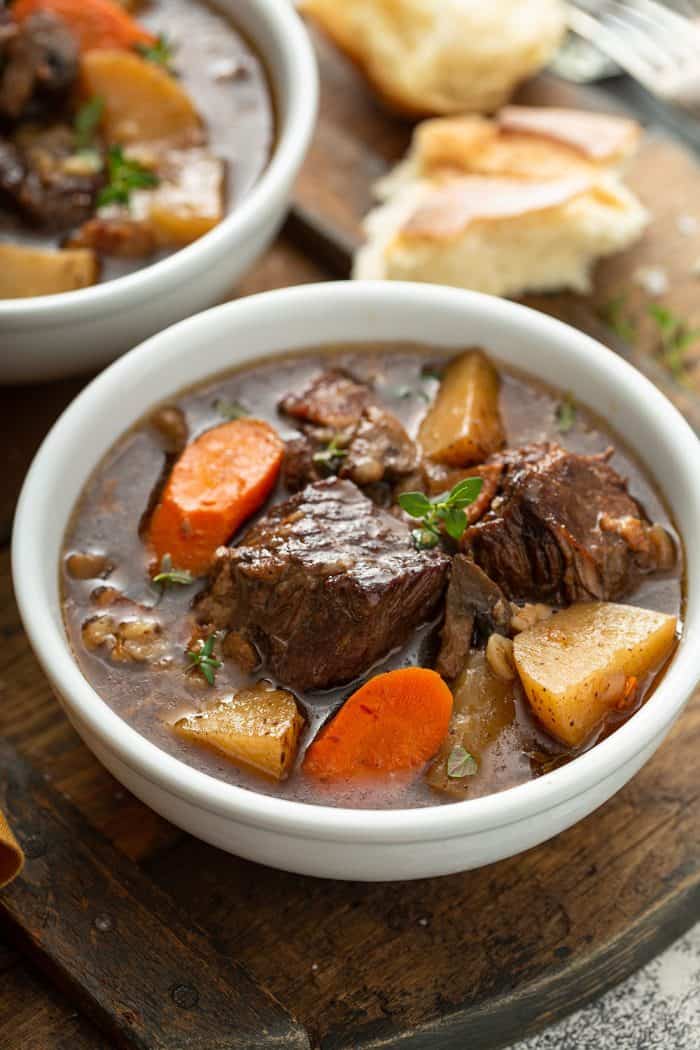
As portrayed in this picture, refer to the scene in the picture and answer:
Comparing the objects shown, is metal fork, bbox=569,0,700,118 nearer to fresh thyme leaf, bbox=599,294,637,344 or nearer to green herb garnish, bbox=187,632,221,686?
fresh thyme leaf, bbox=599,294,637,344

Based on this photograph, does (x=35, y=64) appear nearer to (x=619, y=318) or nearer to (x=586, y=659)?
(x=619, y=318)

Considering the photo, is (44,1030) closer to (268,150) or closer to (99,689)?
(99,689)

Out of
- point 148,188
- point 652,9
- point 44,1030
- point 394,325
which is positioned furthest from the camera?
point 652,9

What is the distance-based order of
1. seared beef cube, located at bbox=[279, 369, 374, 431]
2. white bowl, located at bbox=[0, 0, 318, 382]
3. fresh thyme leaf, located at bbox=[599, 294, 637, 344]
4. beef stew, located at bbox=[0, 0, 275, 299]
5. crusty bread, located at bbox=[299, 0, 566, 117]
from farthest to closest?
crusty bread, located at bbox=[299, 0, 566, 117] → fresh thyme leaf, located at bbox=[599, 294, 637, 344] → beef stew, located at bbox=[0, 0, 275, 299] → white bowl, located at bbox=[0, 0, 318, 382] → seared beef cube, located at bbox=[279, 369, 374, 431]

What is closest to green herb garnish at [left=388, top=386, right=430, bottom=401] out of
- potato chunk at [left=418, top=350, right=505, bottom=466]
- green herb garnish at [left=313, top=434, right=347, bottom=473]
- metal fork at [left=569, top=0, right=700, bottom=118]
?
potato chunk at [left=418, top=350, right=505, bottom=466]

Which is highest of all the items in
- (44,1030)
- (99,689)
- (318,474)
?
(318,474)

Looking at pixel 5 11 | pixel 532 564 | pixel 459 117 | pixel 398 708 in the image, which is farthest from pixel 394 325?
pixel 5 11
